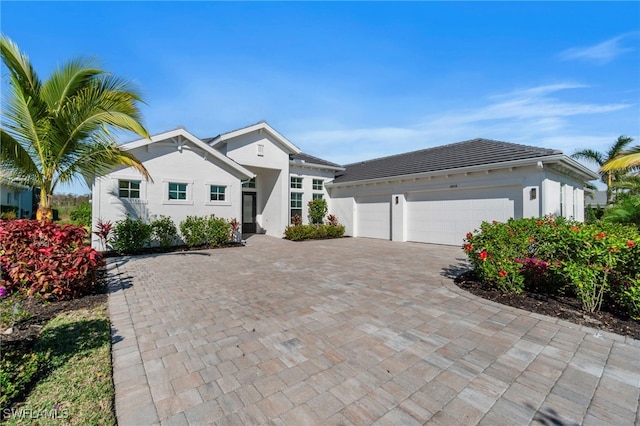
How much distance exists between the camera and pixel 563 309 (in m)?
4.55

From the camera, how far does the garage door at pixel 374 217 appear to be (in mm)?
15383

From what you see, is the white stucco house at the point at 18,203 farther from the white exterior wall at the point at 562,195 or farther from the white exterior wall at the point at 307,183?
the white exterior wall at the point at 562,195

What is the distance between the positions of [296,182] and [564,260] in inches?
543

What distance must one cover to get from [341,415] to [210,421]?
3.42 ft

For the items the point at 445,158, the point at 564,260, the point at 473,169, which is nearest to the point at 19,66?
the point at 564,260

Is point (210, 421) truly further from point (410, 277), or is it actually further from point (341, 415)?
point (410, 277)

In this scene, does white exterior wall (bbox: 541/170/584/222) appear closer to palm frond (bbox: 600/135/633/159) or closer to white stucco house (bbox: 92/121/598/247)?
white stucco house (bbox: 92/121/598/247)

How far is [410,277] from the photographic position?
6812 millimetres

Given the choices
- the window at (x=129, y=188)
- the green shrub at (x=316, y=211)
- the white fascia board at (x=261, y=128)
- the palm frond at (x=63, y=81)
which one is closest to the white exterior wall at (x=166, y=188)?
the window at (x=129, y=188)

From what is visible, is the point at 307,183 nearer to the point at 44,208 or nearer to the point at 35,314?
the point at 44,208

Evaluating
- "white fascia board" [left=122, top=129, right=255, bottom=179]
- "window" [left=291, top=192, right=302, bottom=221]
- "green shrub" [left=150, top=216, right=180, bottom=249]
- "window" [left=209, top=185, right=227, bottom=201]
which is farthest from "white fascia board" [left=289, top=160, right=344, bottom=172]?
"green shrub" [left=150, top=216, right=180, bottom=249]

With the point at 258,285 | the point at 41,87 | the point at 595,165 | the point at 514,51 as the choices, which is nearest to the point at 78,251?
the point at 258,285

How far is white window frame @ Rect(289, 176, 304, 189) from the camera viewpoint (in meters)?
16.9

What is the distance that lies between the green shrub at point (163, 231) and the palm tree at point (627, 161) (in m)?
15.9
